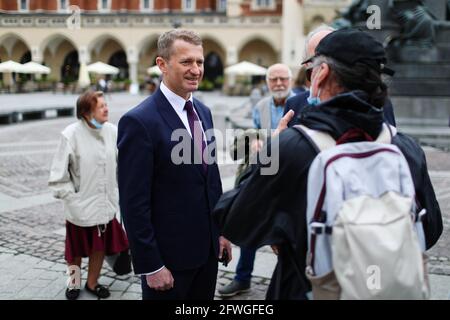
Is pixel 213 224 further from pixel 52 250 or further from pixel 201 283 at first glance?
pixel 52 250

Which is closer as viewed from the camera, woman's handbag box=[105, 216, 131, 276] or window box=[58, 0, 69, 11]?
woman's handbag box=[105, 216, 131, 276]

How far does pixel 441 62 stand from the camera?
1213cm

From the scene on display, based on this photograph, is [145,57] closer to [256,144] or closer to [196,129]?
[256,144]

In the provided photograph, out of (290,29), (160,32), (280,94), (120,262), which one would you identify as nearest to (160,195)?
(120,262)

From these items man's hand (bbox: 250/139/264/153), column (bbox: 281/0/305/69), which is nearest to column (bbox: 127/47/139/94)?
column (bbox: 281/0/305/69)

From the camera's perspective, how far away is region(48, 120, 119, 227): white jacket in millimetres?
4035

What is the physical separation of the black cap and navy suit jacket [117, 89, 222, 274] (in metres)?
1.06

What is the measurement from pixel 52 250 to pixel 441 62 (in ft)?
34.6

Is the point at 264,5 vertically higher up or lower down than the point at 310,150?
higher up

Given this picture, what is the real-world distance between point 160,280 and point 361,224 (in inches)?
50.3

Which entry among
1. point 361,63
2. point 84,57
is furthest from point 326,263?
point 84,57

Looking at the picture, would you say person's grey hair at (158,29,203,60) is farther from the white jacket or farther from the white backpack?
the white jacket

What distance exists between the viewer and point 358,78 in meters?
1.68

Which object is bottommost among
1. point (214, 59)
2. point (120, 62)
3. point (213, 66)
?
point (213, 66)
